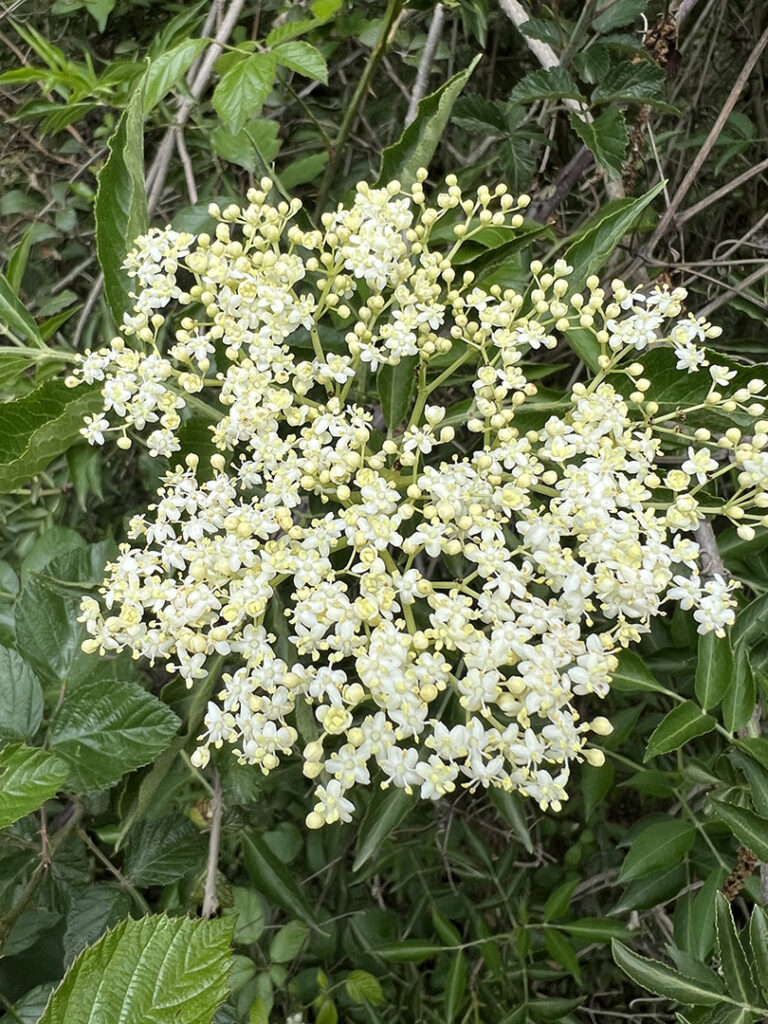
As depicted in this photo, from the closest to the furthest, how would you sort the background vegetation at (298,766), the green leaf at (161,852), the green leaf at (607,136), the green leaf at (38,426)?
1. the green leaf at (38,426)
2. the background vegetation at (298,766)
3. the green leaf at (607,136)
4. the green leaf at (161,852)

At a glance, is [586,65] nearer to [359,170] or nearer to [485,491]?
[359,170]

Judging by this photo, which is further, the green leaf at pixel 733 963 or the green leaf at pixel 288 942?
the green leaf at pixel 288 942

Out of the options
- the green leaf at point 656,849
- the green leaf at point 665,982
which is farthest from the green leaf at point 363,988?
the green leaf at point 665,982

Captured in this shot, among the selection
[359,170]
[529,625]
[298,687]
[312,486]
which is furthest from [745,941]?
[359,170]

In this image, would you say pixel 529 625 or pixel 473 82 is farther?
pixel 473 82

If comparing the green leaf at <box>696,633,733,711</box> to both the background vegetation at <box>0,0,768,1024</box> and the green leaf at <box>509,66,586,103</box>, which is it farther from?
the green leaf at <box>509,66,586,103</box>

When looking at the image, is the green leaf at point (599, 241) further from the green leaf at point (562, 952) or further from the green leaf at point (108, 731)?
the green leaf at point (562, 952)
